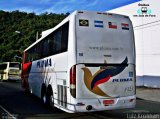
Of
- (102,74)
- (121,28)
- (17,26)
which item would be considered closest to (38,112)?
(102,74)

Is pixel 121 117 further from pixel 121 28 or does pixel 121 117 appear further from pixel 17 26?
pixel 17 26

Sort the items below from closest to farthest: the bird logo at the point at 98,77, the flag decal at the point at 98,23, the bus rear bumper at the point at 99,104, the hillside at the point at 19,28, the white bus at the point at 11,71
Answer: the bus rear bumper at the point at 99,104, the bird logo at the point at 98,77, the flag decal at the point at 98,23, the white bus at the point at 11,71, the hillside at the point at 19,28

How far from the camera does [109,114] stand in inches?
497

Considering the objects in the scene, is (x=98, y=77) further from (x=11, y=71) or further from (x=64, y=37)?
(x=11, y=71)

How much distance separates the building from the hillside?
155 feet

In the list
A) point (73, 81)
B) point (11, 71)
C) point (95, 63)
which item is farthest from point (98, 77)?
point (11, 71)

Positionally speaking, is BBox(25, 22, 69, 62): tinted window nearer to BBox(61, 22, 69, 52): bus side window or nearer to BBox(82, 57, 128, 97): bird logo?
BBox(61, 22, 69, 52): bus side window

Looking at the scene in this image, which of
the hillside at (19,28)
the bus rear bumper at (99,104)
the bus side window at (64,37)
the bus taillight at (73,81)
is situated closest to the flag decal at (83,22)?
the bus side window at (64,37)

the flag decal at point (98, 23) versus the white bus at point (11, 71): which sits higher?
the flag decal at point (98, 23)

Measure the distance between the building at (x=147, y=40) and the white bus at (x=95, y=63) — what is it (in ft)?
49.3

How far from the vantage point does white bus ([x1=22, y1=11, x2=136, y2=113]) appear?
1083cm

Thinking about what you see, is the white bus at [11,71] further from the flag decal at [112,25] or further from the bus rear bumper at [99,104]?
the bus rear bumper at [99,104]

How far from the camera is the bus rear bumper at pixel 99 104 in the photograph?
10.7 m

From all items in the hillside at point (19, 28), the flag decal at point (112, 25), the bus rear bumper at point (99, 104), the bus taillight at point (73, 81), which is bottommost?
the bus rear bumper at point (99, 104)
